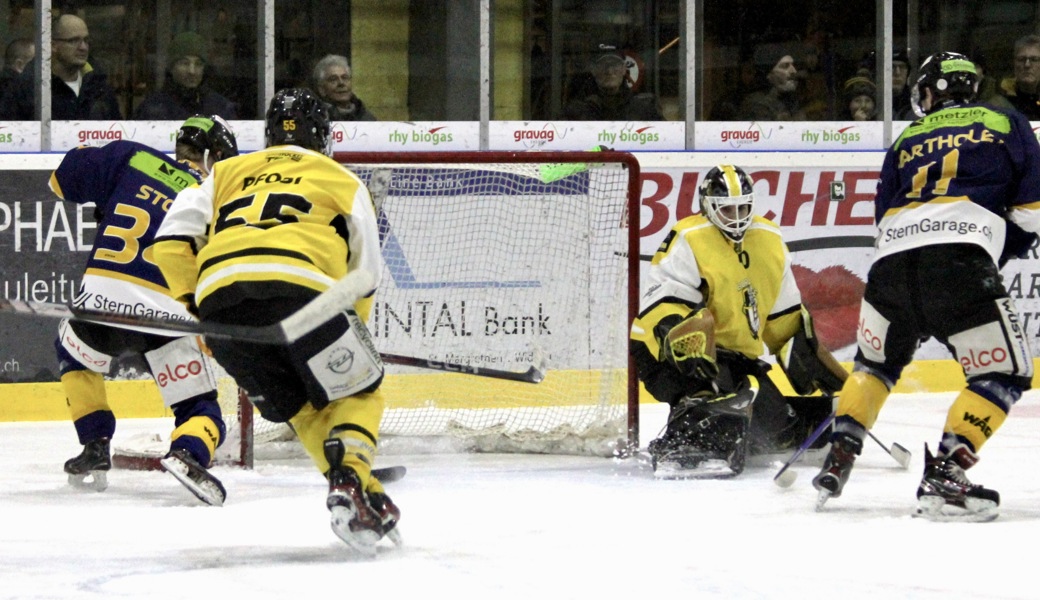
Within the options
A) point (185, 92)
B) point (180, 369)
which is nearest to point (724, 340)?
point (180, 369)

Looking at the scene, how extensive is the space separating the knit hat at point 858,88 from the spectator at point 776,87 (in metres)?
0.25

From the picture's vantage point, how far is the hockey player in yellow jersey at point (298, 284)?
10.4 feet

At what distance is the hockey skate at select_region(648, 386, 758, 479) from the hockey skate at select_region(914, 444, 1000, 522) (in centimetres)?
95

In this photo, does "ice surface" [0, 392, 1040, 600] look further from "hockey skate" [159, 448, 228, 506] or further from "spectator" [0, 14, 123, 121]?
"spectator" [0, 14, 123, 121]

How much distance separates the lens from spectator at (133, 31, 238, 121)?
6.64 metres

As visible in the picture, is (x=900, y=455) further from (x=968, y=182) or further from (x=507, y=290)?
(x=507, y=290)

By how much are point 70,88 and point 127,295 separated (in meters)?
2.48

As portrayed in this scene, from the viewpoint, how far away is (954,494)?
3746 millimetres

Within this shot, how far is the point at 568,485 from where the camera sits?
15.0 ft

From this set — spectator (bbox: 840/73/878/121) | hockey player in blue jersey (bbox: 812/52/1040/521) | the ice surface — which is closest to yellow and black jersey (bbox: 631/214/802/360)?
the ice surface

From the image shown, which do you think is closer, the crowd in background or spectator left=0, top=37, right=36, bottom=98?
Result: spectator left=0, top=37, right=36, bottom=98

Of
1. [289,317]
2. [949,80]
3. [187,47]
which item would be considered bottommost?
[289,317]

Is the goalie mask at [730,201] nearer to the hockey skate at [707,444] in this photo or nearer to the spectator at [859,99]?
the hockey skate at [707,444]

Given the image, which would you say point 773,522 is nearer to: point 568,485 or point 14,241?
point 568,485
